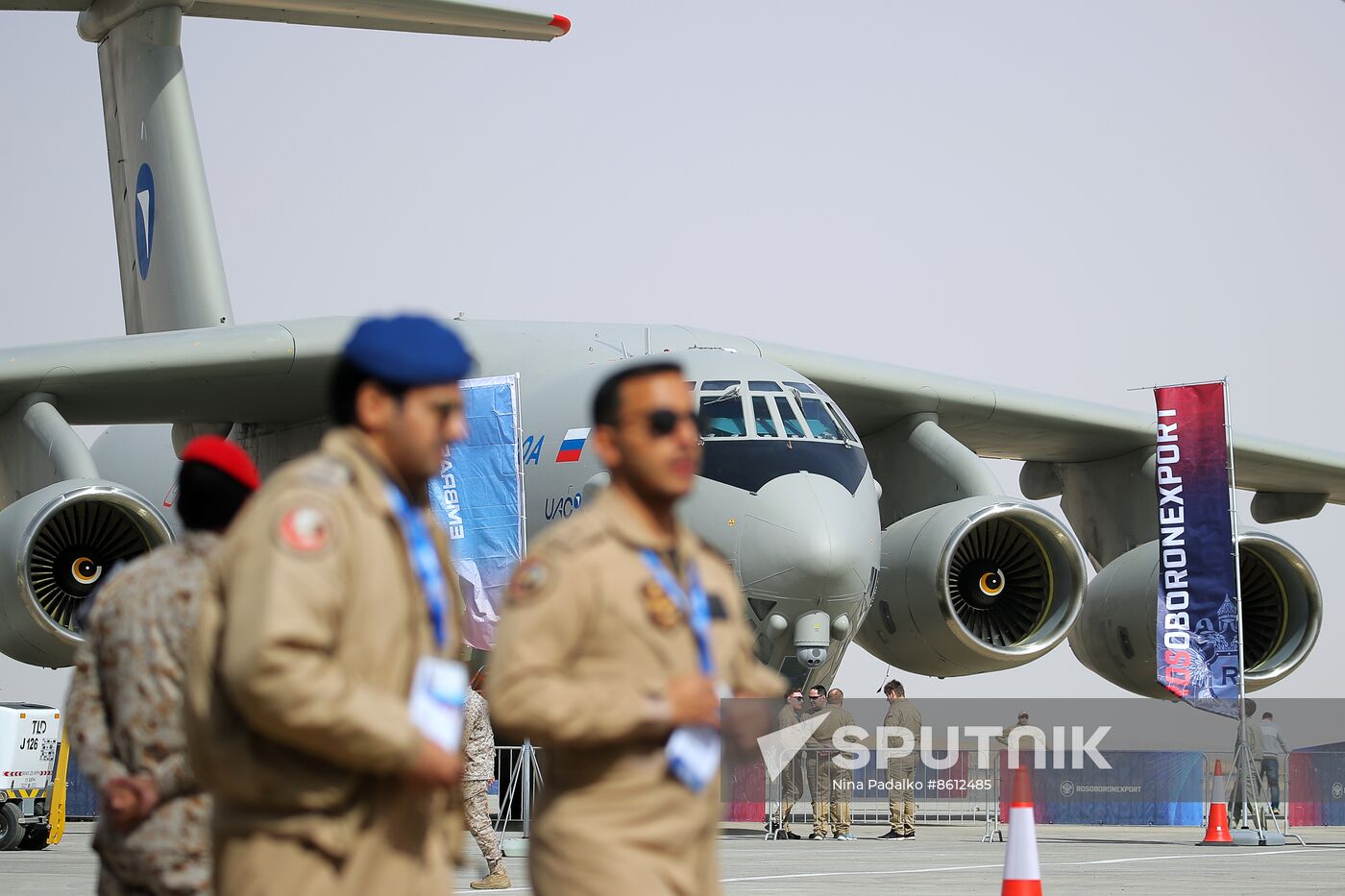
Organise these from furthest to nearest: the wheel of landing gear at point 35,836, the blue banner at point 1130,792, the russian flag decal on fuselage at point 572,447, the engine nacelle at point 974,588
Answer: the blue banner at point 1130,792 < the engine nacelle at point 974,588 < the wheel of landing gear at point 35,836 < the russian flag decal on fuselage at point 572,447

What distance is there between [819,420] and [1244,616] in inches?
214

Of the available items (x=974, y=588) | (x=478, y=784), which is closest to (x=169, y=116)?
(x=974, y=588)

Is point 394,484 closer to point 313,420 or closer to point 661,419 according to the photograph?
point 661,419

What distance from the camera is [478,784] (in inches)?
360

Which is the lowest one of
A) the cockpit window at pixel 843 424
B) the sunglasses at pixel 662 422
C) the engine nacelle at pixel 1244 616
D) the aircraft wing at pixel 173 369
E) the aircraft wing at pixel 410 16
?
the sunglasses at pixel 662 422

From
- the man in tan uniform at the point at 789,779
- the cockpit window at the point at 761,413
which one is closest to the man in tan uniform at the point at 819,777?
the man in tan uniform at the point at 789,779

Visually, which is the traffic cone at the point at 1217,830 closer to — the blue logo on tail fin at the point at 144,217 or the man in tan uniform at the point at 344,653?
the blue logo on tail fin at the point at 144,217

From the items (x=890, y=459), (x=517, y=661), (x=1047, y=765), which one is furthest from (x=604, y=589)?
(x=1047, y=765)

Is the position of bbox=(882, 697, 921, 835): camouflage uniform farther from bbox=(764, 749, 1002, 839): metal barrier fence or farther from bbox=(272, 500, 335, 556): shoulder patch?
bbox=(272, 500, 335, 556): shoulder patch

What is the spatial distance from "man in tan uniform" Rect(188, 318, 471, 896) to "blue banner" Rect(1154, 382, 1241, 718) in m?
11.3

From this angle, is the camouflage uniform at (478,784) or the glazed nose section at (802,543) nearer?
the camouflage uniform at (478,784)

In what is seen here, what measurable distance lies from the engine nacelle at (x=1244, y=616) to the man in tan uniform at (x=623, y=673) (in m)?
12.7

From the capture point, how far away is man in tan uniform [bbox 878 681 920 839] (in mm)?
14133

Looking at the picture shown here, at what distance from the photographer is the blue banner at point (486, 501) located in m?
12.5
